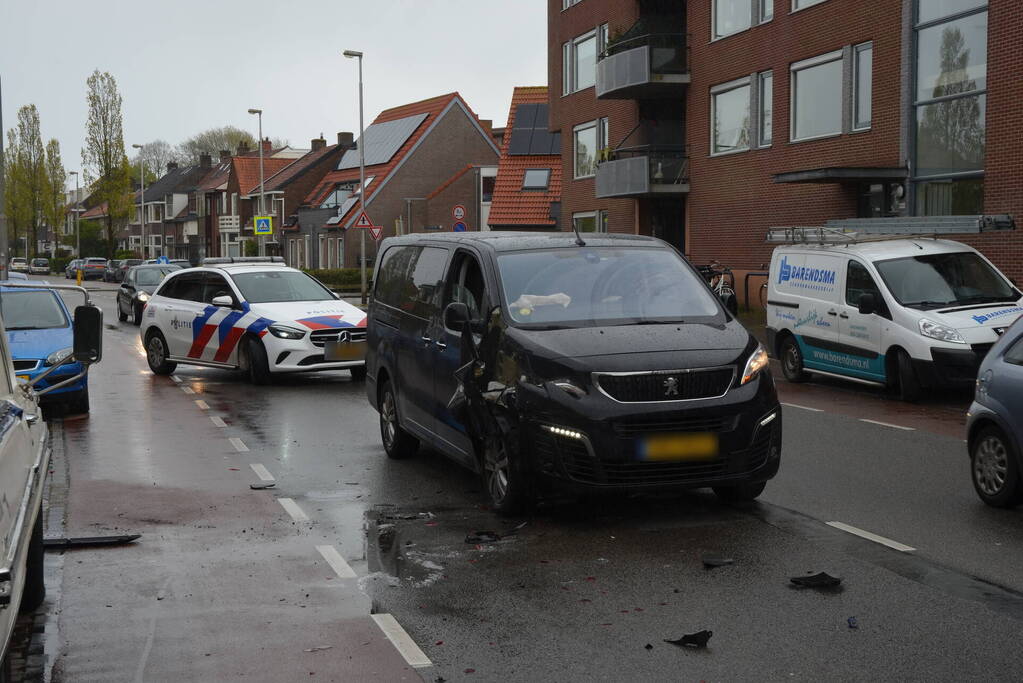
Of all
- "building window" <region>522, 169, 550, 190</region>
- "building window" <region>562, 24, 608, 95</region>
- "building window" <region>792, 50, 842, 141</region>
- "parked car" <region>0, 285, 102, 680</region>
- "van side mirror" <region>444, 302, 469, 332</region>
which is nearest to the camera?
"parked car" <region>0, 285, 102, 680</region>

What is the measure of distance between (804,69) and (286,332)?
1742 cm

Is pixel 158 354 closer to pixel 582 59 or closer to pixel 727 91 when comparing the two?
pixel 727 91

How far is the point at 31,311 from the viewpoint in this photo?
14.5 meters

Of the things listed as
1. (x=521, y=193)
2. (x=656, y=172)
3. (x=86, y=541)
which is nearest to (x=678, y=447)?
Result: (x=86, y=541)

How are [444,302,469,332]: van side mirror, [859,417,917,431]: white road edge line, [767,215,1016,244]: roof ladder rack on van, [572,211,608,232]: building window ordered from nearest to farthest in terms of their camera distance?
[444,302,469,332]: van side mirror < [859,417,917,431]: white road edge line < [767,215,1016,244]: roof ladder rack on van < [572,211,608,232]: building window

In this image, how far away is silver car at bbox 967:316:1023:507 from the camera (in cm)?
768

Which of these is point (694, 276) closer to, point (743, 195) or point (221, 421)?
point (221, 421)

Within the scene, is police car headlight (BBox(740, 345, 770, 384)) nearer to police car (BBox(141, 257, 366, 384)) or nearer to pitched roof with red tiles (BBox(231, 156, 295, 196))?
police car (BBox(141, 257, 366, 384))

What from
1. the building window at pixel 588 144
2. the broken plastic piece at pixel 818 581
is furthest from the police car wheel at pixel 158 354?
the building window at pixel 588 144

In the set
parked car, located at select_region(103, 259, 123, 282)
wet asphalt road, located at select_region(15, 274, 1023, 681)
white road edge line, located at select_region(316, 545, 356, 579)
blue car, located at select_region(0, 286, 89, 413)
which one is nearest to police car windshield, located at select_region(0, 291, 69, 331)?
blue car, located at select_region(0, 286, 89, 413)

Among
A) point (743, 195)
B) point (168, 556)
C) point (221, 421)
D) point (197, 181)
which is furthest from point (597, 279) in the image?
point (197, 181)

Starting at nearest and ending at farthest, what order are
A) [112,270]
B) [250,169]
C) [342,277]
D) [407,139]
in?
[342,277], [407,139], [112,270], [250,169]

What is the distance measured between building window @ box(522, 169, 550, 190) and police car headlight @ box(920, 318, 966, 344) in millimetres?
36389

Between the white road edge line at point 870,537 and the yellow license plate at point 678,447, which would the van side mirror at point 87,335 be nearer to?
the yellow license plate at point 678,447
